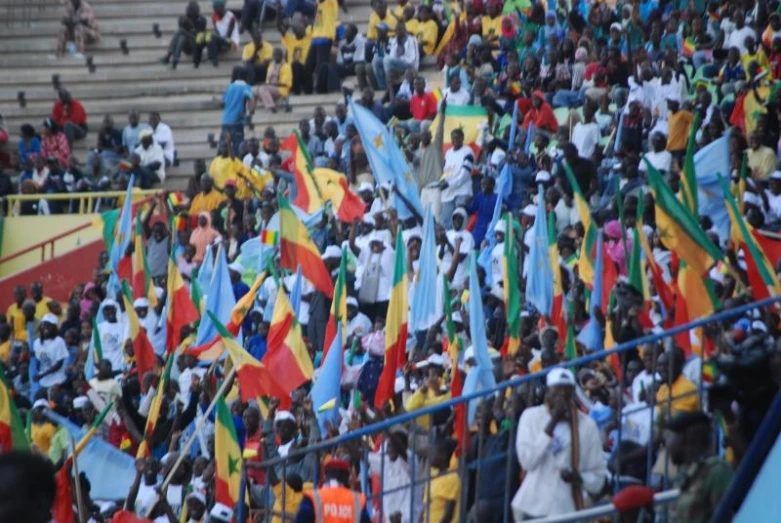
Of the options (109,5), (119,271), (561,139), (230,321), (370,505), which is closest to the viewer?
(370,505)

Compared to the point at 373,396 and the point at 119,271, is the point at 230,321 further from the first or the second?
the point at 119,271

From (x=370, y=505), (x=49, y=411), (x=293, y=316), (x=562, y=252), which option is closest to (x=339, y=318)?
(x=293, y=316)

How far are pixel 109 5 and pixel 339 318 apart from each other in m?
15.3

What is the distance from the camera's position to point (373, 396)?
53.3 ft

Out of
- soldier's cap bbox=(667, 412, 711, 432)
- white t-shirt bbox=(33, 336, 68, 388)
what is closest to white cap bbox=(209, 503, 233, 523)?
soldier's cap bbox=(667, 412, 711, 432)

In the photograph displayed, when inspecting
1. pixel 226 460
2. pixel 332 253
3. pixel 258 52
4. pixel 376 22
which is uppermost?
pixel 258 52

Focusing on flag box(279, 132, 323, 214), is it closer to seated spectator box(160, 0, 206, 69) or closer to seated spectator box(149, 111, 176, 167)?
seated spectator box(149, 111, 176, 167)

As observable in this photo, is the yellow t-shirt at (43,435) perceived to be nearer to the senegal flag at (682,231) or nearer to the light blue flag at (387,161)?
the light blue flag at (387,161)

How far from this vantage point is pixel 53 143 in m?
27.0

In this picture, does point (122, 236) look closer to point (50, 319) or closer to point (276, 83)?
point (50, 319)

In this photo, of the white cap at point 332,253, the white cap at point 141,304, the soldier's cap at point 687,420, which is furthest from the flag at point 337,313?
the soldier's cap at point 687,420

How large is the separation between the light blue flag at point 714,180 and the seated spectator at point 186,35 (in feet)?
43.4

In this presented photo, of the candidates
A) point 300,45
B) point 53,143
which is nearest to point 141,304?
point 53,143

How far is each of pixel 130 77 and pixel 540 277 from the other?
574 inches
